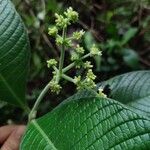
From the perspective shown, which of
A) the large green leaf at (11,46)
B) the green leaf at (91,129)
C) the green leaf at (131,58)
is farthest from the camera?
the green leaf at (131,58)

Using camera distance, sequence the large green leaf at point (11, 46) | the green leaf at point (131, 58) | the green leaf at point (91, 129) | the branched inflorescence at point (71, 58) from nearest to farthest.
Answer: the green leaf at point (91, 129) < the branched inflorescence at point (71, 58) < the large green leaf at point (11, 46) < the green leaf at point (131, 58)

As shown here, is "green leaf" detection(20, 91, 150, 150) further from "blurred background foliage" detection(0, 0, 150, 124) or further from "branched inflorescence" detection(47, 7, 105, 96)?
"blurred background foliage" detection(0, 0, 150, 124)

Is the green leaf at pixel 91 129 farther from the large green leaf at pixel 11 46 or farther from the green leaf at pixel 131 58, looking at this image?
the green leaf at pixel 131 58

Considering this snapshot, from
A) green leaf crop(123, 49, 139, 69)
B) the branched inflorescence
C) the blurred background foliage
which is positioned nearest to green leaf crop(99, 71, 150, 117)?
the branched inflorescence

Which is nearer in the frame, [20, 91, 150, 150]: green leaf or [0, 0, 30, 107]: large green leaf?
[20, 91, 150, 150]: green leaf

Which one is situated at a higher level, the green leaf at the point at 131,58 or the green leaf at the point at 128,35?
the green leaf at the point at 128,35

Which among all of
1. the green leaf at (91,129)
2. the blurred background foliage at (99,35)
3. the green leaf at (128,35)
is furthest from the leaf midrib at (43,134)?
the green leaf at (128,35)

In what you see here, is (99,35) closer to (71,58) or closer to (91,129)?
(71,58)

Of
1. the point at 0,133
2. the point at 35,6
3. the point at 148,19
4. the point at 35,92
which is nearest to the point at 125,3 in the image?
the point at 148,19
